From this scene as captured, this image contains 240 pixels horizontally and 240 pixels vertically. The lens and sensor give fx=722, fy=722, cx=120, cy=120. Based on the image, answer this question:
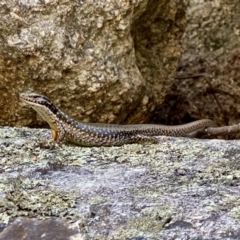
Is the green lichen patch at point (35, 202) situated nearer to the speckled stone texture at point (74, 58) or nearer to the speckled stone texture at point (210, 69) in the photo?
the speckled stone texture at point (74, 58)

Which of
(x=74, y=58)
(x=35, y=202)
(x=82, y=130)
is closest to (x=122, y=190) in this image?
(x=35, y=202)

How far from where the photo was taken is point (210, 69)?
6.55 meters

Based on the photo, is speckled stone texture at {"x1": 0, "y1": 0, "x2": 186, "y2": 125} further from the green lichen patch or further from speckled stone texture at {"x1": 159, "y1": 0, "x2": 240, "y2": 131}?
the green lichen patch

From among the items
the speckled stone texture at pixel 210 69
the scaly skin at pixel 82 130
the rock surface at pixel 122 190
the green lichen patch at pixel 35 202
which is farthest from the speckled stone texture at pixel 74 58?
the green lichen patch at pixel 35 202

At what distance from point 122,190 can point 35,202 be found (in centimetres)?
40

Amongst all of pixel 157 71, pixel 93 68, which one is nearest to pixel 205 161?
pixel 93 68

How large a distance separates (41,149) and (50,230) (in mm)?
1047

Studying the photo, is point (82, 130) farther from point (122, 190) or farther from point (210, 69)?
point (210, 69)

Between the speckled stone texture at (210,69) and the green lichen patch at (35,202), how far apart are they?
3185mm

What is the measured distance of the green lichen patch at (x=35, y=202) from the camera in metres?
3.10

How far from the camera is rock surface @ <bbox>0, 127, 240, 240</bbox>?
2.97m

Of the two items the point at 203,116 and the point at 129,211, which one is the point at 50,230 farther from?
the point at 203,116

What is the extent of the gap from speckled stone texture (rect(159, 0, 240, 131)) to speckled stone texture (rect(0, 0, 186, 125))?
1.08 meters

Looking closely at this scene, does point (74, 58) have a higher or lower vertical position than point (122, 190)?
higher
